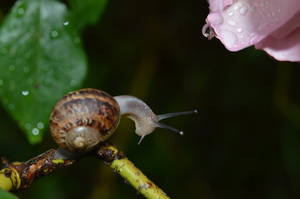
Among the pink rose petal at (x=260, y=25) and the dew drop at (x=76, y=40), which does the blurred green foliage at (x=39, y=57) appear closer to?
the dew drop at (x=76, y=40)

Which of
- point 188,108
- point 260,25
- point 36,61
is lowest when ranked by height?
point 188,108

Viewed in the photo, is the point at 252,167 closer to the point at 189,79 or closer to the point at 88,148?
the point at 189,79

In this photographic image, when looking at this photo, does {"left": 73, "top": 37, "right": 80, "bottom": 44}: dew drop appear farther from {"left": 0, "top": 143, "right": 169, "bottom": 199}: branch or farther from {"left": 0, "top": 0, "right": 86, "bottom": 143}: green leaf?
{"left": 0, "top": 143, "right": 169, "bottom": 199}: branch

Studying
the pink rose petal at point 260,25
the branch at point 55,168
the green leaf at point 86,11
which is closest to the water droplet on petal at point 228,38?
the pink rose petal at point 260,25

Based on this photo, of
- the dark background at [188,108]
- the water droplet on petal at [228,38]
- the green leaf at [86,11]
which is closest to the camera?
the water droplet on petal at [228,38]

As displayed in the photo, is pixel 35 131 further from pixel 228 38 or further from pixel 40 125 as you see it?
pixel 228 38

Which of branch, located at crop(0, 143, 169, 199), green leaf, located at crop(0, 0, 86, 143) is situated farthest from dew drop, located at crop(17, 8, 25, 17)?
branch, located at crop(0, 143, 169, 199)

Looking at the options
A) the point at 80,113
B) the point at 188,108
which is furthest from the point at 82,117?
the point at 188,108
